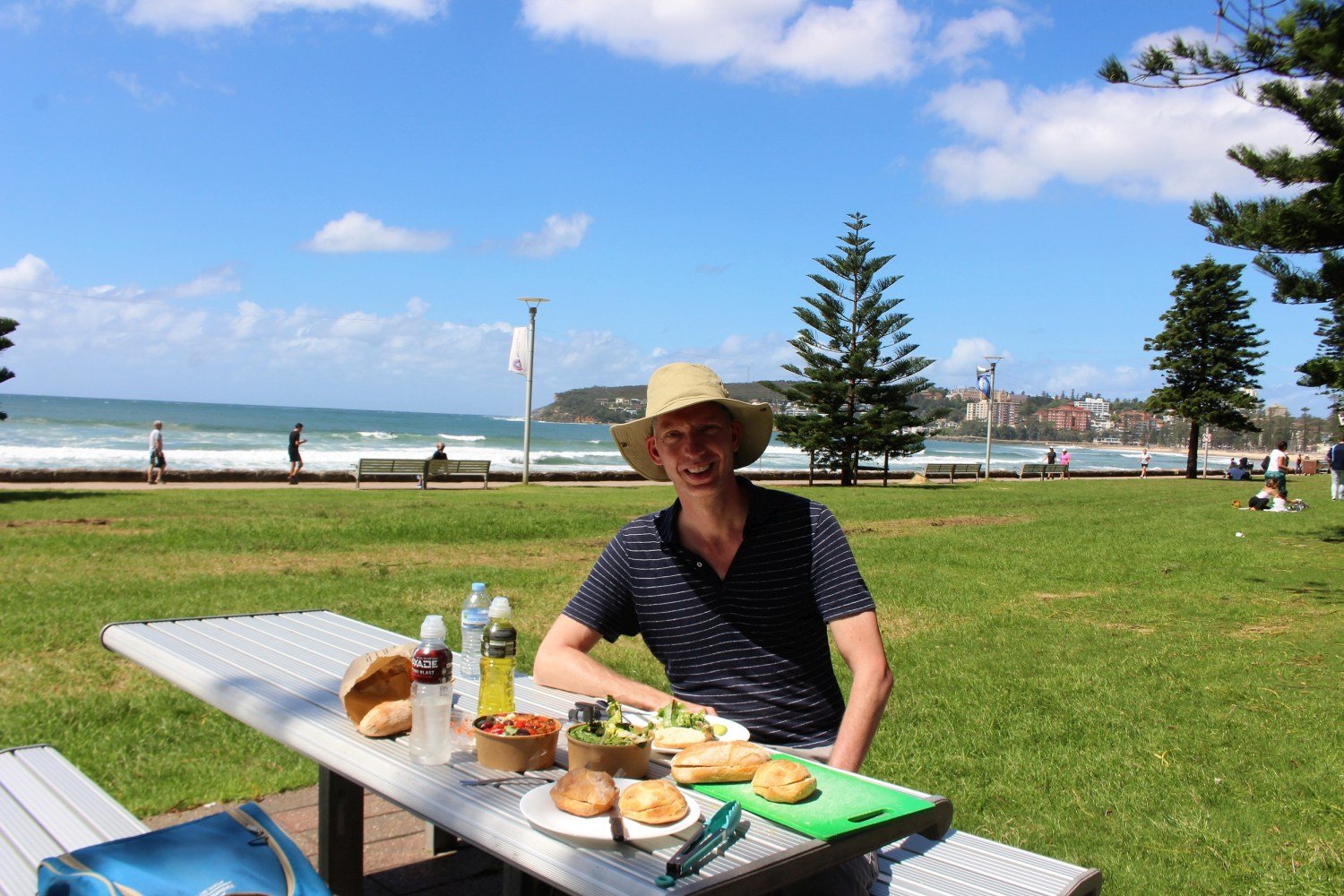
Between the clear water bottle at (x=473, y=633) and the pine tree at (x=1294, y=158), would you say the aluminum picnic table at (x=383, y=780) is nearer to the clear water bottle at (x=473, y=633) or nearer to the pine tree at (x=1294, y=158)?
the clear water bottle at (x=473, y=633)

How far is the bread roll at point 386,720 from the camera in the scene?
5.99 feet

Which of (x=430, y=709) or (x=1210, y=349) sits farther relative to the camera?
(x=1210, y=349)

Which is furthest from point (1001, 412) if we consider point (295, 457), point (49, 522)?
point (49, 522)

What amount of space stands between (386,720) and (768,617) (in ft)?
2.75

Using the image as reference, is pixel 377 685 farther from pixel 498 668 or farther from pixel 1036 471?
pixel 1036 471

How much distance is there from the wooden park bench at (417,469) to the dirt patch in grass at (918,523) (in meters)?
8.80

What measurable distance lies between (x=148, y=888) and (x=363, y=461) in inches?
717

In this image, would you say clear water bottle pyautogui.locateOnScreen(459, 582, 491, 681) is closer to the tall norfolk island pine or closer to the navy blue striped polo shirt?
the navy blue striped polo shirt

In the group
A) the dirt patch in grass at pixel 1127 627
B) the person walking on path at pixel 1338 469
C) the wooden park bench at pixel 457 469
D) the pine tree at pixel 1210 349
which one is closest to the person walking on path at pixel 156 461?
the wooden park bench at pixel 457 469

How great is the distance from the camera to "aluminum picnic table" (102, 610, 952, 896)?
130cm

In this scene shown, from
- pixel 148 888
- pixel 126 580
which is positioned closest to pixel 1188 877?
pixel 148 888

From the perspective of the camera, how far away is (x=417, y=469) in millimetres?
19141

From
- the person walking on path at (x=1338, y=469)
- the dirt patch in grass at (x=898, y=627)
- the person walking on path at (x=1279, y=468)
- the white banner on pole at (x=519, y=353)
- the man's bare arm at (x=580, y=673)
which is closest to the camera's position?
the man's bare arm at (x=580, y=673)

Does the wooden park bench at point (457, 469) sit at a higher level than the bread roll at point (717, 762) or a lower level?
lower
